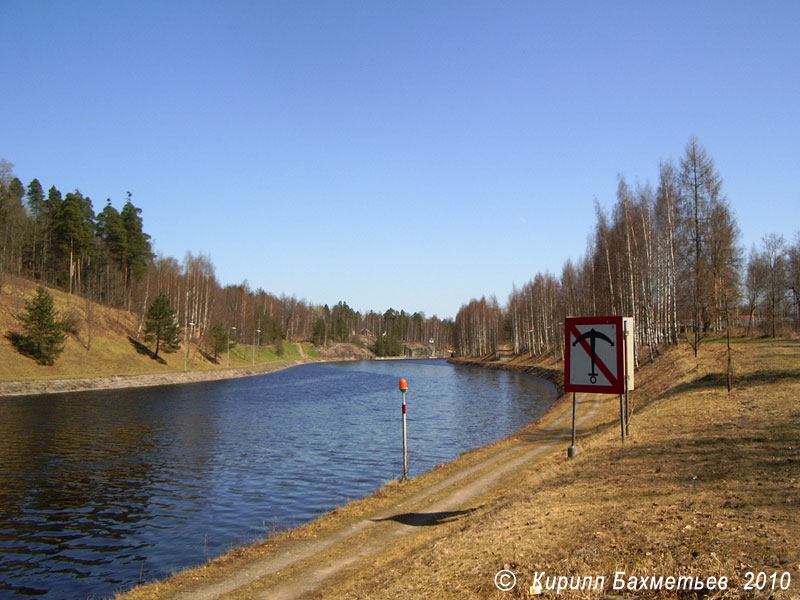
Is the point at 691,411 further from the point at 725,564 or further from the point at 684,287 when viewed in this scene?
the point at 684,287

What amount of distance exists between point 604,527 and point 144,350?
263 ft

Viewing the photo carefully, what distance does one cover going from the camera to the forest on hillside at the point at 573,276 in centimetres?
3888

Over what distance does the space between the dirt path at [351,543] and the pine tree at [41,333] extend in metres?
55.3

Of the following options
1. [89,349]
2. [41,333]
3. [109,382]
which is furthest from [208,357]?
[41,333]

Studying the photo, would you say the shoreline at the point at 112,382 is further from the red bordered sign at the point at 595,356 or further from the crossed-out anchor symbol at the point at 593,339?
the crossed-out anchor symbol at the point at 593,339

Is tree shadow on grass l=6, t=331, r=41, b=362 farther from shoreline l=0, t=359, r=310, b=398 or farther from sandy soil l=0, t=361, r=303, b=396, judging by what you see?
sandy soil l=0, t=361, r=303, b=396

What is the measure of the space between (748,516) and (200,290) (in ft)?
343

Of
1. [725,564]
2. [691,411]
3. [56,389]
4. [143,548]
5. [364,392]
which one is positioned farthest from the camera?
[364,392]

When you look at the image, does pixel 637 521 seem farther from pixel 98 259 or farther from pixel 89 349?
pixel 98 259

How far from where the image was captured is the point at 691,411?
62.7ft

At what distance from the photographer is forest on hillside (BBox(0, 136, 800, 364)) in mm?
38875

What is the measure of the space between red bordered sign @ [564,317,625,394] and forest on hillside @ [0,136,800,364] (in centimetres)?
Result: 876

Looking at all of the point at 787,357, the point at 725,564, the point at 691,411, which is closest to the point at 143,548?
the point at 725,564

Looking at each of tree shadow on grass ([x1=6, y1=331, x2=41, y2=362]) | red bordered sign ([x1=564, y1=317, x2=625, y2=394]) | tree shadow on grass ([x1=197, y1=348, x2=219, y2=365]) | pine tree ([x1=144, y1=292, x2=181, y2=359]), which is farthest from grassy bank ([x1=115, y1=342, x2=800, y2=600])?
tree shadow on grass ([x1=197, y1=348, x2=219, y2=365])
